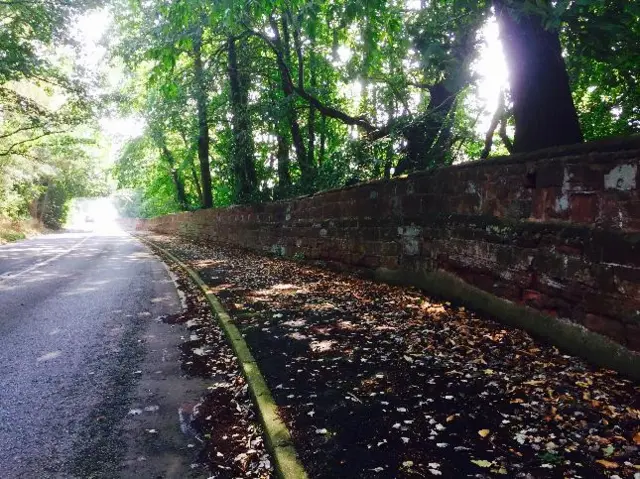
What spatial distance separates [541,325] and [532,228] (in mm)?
1056

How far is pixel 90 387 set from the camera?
4.26 meters

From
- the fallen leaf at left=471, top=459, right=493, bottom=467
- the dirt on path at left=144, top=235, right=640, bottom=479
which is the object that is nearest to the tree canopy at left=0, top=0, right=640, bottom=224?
the dirt on path at left=144, top=235, right=640, bottom=479

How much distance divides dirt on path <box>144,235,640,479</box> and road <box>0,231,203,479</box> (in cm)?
96

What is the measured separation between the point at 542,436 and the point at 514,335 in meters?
2.22

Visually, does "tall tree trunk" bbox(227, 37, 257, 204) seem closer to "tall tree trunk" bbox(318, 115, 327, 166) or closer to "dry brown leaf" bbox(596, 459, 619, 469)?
"tall tree trunk" bbox(318, 115, 327, 166)

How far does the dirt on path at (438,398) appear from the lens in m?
2.78

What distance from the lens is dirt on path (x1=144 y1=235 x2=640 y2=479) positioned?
2.78 meters

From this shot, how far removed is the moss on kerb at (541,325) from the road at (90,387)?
11.7 feet

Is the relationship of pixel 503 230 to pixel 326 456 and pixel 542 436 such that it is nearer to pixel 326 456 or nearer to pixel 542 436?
pixel 542 436

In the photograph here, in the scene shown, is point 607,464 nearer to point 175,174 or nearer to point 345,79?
point 345,79

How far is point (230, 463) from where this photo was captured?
299 centimetres

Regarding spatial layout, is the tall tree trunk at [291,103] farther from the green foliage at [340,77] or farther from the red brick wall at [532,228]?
the red brick wall at [532,228]

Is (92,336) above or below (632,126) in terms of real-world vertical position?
→ below

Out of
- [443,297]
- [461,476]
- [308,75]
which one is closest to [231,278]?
[443,297]
